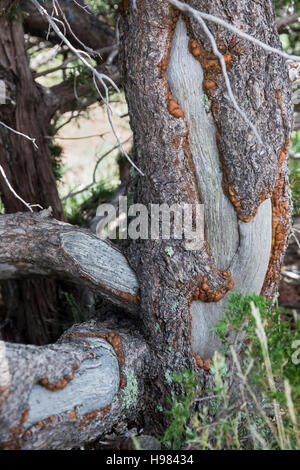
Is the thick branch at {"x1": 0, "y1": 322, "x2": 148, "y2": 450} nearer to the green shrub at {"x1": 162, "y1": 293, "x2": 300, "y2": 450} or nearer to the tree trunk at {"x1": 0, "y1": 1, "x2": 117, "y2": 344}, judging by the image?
the green shrub at {"x1": 162, "y1": 293, "x2": 300, "y2": 450}

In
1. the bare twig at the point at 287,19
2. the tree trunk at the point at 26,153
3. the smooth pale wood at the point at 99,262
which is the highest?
the bare twig at the point at 287,19

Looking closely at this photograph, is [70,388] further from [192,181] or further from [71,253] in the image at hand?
[192,181]

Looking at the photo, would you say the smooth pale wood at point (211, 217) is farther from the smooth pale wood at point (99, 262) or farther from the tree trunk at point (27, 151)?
the tree trunk at point (27, 151)

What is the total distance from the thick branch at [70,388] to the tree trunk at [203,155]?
0.83 ft

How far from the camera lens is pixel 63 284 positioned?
13.0 ft

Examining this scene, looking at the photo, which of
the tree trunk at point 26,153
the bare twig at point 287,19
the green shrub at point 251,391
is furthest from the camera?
the bare twig at point 287,19

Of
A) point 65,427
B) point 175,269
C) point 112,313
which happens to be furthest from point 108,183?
point 65,427

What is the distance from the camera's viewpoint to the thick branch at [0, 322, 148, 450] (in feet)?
6.64

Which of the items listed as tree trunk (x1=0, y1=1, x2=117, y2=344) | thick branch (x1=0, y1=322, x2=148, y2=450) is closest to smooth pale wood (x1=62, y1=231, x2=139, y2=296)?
thick branch (x1=0, y1=322, x2=148, y2=450)

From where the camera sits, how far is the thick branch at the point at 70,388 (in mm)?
2023

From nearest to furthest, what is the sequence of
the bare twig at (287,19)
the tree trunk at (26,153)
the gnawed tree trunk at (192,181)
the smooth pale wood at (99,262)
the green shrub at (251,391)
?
the green shrub at (251,391)
the gnawed tree trunk at (192,181)
the smooth pale wood at (99,262)
the tree trunk at (26,153)
the bare twig at (287,19)

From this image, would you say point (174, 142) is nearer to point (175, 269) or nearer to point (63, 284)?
point (175, 269)

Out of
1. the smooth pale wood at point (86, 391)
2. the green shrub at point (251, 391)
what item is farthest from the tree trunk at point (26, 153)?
the green shrub at point (251, 391)

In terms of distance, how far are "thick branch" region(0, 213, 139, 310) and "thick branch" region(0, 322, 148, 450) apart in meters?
0.25
